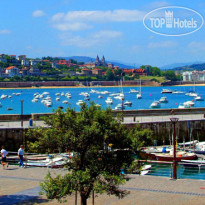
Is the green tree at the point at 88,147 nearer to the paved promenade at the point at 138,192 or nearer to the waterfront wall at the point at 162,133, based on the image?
the paved promenade at the point at 138,192

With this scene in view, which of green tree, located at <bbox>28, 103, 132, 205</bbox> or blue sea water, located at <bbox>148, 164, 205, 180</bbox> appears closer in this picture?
green tree, located at <bbox>28, 103, 132, 205</bbox>

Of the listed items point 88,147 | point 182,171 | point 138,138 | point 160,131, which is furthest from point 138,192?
point 160,131

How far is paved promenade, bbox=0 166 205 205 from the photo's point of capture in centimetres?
1126

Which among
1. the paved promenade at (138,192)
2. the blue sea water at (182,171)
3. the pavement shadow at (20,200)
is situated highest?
the paved promenade at (138,192)

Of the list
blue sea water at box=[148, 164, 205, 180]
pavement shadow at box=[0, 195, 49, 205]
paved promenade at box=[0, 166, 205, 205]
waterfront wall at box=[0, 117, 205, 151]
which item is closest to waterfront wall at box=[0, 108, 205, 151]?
waterfront wall at box=[0, 117, 205, 151]

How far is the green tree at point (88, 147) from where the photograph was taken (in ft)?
28.5

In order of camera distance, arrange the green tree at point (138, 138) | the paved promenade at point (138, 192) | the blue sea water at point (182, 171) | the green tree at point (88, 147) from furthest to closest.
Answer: the blue sea water at point (182, 171), the paved promenade at point (138, 192), the green tree at point (138, 138), the green tree at point (88, 147)

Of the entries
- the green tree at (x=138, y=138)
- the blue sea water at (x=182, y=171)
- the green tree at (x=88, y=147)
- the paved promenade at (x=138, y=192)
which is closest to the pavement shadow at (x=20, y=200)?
the paved promenade at (x=138, y=192)

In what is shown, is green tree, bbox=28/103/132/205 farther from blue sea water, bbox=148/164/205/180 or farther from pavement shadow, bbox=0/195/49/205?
blue sea water, bbox=148/164/205/180

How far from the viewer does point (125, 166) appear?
914 cm

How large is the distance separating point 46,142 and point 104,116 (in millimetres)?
1408

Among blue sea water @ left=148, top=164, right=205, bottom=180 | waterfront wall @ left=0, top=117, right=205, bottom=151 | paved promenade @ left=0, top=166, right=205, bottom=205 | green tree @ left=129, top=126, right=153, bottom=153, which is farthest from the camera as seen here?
waterfront wall @ left=0, top=117, right=205, bottom=151

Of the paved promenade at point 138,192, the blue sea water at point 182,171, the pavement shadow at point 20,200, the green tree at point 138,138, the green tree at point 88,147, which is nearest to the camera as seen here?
the green tree at point 88,147

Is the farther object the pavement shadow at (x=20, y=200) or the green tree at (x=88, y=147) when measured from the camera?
the pavement shadow at (x=20, y=200)
